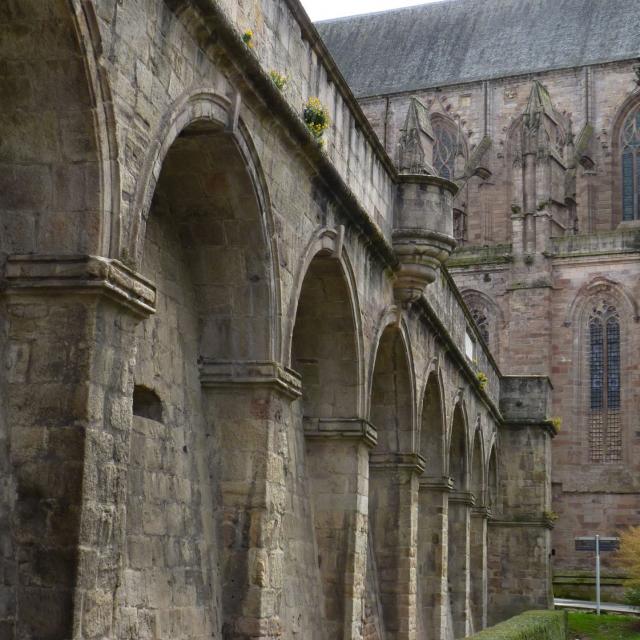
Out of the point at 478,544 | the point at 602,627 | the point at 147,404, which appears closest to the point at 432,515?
the point at 478,544

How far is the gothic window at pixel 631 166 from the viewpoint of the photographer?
45656 mm

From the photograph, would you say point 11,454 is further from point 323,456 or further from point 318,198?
point 323,456

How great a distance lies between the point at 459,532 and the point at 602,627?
870cm

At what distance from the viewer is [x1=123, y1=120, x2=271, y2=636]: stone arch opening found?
894 cm

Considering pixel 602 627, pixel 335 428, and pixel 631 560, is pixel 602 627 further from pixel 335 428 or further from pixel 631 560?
pixel 335 428

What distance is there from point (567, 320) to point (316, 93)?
3164 centimetres

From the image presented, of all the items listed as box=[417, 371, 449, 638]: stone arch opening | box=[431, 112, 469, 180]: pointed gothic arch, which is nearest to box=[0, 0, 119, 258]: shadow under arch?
box=[417, 371, 449, 638]: stone arch opening

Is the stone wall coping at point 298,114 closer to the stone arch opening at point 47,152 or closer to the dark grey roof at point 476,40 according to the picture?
the stone arch opening at point 47,152

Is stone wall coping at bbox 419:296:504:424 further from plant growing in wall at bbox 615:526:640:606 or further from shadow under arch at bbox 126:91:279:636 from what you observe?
plant growing in wall at bbox 615:526:640:606

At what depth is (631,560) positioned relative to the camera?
35.2 m

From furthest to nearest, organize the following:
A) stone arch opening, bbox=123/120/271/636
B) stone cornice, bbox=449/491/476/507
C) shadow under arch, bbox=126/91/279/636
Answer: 1. stone cornice, bbox=449/491/476/507
2. shadow under arch, bbox=126/91/279/636
3. stone arch opening, bbox=123/120/271/636

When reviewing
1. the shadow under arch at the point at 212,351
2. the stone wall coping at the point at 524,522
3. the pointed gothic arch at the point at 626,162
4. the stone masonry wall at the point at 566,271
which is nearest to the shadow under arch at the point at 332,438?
the shadow under arch at the point at 212,351

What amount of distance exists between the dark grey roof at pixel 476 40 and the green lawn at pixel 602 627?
23461mm

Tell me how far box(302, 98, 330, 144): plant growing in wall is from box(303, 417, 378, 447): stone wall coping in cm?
305
